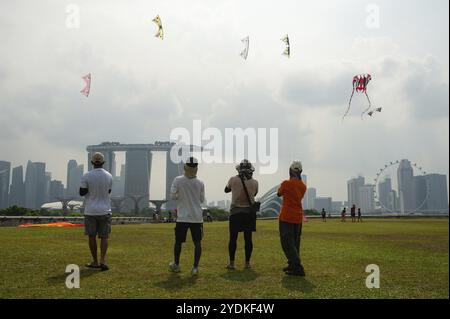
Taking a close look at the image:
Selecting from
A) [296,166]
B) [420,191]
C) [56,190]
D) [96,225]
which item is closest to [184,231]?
[96,225]

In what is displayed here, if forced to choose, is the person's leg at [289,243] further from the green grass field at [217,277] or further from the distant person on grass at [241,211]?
the distant person on grass at [241,211]

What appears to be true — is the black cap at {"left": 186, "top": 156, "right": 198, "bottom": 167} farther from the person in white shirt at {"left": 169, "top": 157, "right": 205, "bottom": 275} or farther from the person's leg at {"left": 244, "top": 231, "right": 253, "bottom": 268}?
the person's leg at {"left": 244, "top": 231, "right": 253, "bottom": 268}

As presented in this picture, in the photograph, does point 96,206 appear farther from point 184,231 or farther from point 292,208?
point 292,208

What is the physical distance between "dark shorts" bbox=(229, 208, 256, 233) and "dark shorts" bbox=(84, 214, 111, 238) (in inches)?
95.7

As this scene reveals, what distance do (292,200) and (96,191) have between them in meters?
3.73

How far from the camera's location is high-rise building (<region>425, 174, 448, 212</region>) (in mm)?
125294

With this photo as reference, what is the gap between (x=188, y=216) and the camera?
7770mm

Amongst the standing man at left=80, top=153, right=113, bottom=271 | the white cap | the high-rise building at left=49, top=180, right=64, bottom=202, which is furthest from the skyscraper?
the white cap

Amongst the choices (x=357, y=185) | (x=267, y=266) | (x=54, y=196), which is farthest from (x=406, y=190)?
A: (x=267, y=266)

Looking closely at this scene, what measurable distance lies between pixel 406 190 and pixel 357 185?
26.0 meters

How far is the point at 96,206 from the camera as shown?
26.1 feet

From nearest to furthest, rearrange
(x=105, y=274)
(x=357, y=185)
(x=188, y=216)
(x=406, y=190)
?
1. (x=105, y=274)
2. (x=188, y=216)
3. (x=406, y=190)
4. (x=357, y=185)
